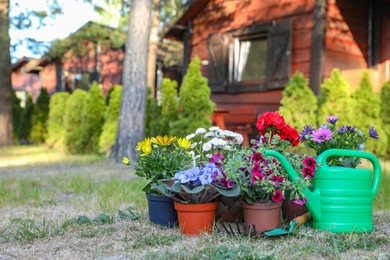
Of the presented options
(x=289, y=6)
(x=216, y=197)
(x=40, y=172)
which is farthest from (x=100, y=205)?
(x=289, y=6)

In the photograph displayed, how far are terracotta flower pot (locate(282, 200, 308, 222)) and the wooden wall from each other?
5.61 meters

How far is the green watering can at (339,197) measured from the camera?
2988 millimetres

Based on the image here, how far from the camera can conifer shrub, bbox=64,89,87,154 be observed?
10.7 meters

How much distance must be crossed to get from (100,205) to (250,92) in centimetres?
647

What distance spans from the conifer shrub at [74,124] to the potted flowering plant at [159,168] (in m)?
7.54

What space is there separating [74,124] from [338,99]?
20.7 ft

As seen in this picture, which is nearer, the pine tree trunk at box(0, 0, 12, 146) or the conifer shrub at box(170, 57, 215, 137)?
the conifer shrub at box(170, 57, 215, 137)

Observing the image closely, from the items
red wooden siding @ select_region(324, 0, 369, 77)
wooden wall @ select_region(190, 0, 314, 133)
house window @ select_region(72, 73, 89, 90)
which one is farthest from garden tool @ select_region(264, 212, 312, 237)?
house window @ select_region(72, 73, 89, 90)

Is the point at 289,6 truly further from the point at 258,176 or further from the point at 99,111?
the point at 258,176

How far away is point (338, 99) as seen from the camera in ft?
27.0

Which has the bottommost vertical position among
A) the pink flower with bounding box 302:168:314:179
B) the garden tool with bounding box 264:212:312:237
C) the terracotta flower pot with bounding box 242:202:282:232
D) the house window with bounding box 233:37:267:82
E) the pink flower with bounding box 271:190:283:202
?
the garden tool with bounding box 264:212:312:237

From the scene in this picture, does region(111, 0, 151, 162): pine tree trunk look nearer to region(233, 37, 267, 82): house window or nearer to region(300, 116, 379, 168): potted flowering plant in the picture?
region(233, 37, 267, 82): house window

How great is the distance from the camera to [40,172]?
22.9 feet

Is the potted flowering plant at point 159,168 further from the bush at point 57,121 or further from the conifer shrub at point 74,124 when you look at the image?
the bush at point 57,121
